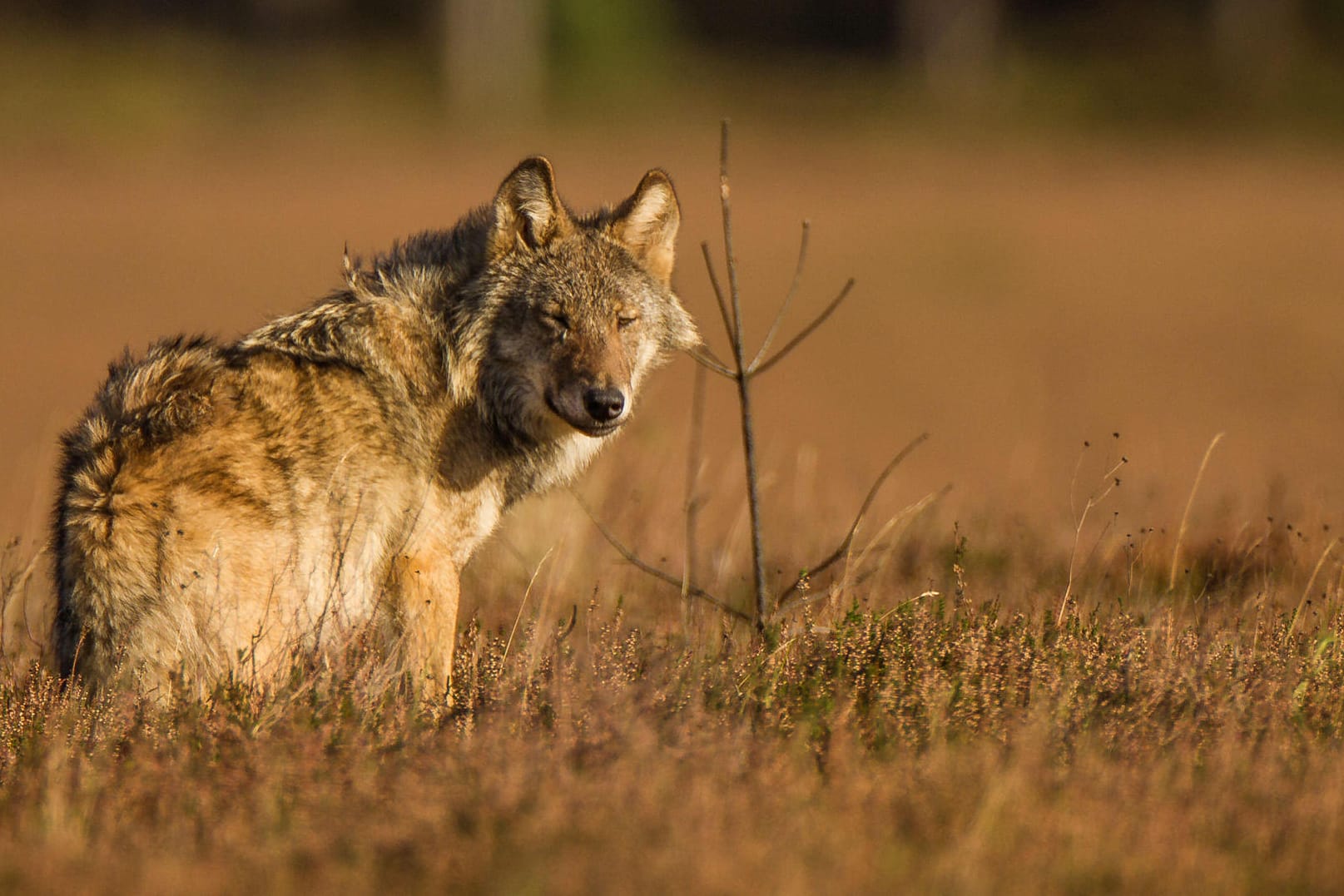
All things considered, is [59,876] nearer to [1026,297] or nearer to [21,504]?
[21,504]

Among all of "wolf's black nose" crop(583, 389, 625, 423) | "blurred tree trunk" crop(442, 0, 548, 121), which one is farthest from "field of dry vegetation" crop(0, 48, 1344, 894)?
"blurred tree trunk" crop(442, 0, 548, 121)

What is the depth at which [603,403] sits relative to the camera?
18.2 feet

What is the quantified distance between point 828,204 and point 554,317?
2341cm

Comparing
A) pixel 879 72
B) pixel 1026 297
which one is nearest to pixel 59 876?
pixel 1026 297

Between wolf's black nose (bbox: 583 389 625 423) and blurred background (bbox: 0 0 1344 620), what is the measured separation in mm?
1308

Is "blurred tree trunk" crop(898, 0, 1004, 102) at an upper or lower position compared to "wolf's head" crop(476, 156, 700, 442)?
upper

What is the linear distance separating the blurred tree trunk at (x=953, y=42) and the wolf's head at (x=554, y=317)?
3353 cm

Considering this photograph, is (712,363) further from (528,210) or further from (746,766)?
(746,766)

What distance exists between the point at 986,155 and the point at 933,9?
35.7 feet

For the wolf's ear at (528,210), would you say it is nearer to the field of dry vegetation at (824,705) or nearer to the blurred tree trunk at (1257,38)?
the field of dry vegetation at (824,705)

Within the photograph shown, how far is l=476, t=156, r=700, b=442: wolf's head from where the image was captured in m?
5.64

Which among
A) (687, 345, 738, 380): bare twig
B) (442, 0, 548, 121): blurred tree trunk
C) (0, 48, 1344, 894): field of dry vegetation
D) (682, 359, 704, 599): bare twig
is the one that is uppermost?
(442, 0, 548, 121): blurred tree trunk

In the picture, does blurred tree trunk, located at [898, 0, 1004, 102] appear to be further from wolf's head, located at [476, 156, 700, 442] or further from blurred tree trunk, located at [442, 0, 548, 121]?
wolf's head, located at [476, 156, 700, 442]

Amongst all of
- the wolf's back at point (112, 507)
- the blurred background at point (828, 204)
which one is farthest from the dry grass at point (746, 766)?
the blurred background at point (828, 204)
